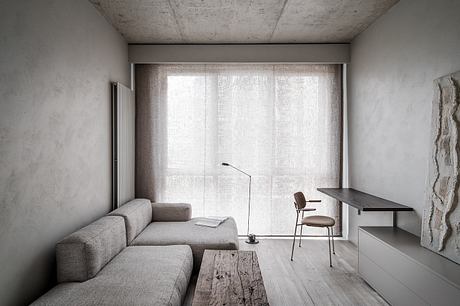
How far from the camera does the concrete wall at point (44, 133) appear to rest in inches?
79.4

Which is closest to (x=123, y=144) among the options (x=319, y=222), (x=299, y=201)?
(x=299, y=201)

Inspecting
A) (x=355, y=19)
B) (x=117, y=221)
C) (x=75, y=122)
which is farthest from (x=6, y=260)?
(x=355, y=19)

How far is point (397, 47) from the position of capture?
3275mm

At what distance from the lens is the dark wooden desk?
3.00 metres

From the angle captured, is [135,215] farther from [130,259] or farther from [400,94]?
[400,94]

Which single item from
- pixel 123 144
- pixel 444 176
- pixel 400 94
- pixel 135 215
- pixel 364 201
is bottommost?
pixel 135 215

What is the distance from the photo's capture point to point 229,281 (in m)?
2.28

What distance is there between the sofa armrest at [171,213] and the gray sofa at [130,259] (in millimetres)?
332

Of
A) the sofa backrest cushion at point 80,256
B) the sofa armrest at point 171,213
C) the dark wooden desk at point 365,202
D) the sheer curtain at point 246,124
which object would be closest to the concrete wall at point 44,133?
the sofa backrest cushion at point 80,256

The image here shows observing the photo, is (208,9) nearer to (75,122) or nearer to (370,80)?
(75,122)

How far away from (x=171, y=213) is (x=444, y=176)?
3.04 metres

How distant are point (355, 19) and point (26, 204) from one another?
3.82 metres

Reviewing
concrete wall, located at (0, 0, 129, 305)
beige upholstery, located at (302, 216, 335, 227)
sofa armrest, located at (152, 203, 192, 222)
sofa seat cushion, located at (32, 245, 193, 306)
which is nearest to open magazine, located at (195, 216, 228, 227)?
sofa armrest, located at (152, 203, 192, 222)

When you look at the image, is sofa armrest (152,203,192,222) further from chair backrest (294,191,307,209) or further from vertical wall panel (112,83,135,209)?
chair backrest (294,191,307,209)
